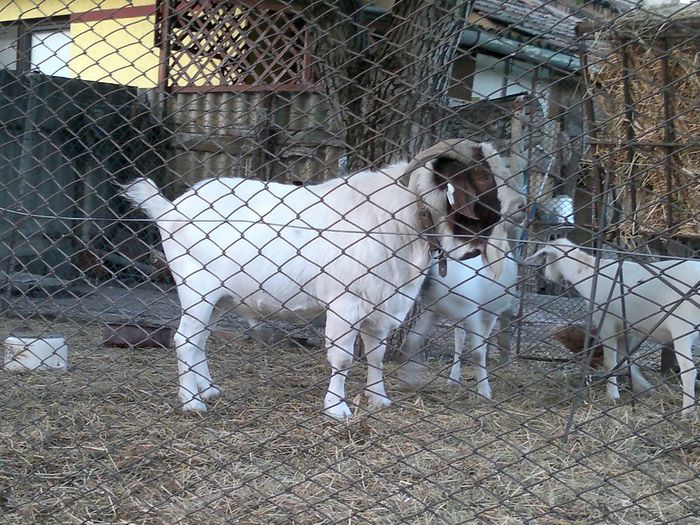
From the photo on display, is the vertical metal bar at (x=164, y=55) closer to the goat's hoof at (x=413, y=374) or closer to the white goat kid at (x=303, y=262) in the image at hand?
the white goat kid at (x=303, y=262)

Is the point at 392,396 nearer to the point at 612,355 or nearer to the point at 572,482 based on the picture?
the point at 612,355

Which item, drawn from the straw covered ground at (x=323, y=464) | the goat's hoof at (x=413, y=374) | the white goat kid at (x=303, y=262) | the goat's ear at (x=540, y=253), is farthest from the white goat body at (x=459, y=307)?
the white goat kid at (x=303, y=262)

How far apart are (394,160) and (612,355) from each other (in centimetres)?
196

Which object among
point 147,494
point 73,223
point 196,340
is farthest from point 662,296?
point 73,223

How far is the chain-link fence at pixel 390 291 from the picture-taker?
251 centimetres

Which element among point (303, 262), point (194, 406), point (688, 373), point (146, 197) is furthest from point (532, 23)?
point (194, 406)

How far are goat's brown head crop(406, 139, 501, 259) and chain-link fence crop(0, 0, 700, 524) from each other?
0.07 feet

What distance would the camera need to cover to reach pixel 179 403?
170 inches

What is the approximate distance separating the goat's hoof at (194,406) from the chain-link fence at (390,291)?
5 cm

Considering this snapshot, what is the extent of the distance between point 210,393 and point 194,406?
15.2 inches

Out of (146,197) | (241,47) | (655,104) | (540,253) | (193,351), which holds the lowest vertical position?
(193,351)

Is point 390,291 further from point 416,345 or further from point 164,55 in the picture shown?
point 164,55

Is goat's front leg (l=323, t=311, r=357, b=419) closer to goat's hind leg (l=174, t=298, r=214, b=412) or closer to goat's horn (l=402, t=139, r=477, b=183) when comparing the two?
goat's hind leg (l=174, t=298, r=214, b=412)

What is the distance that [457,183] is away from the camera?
2.63 metres
